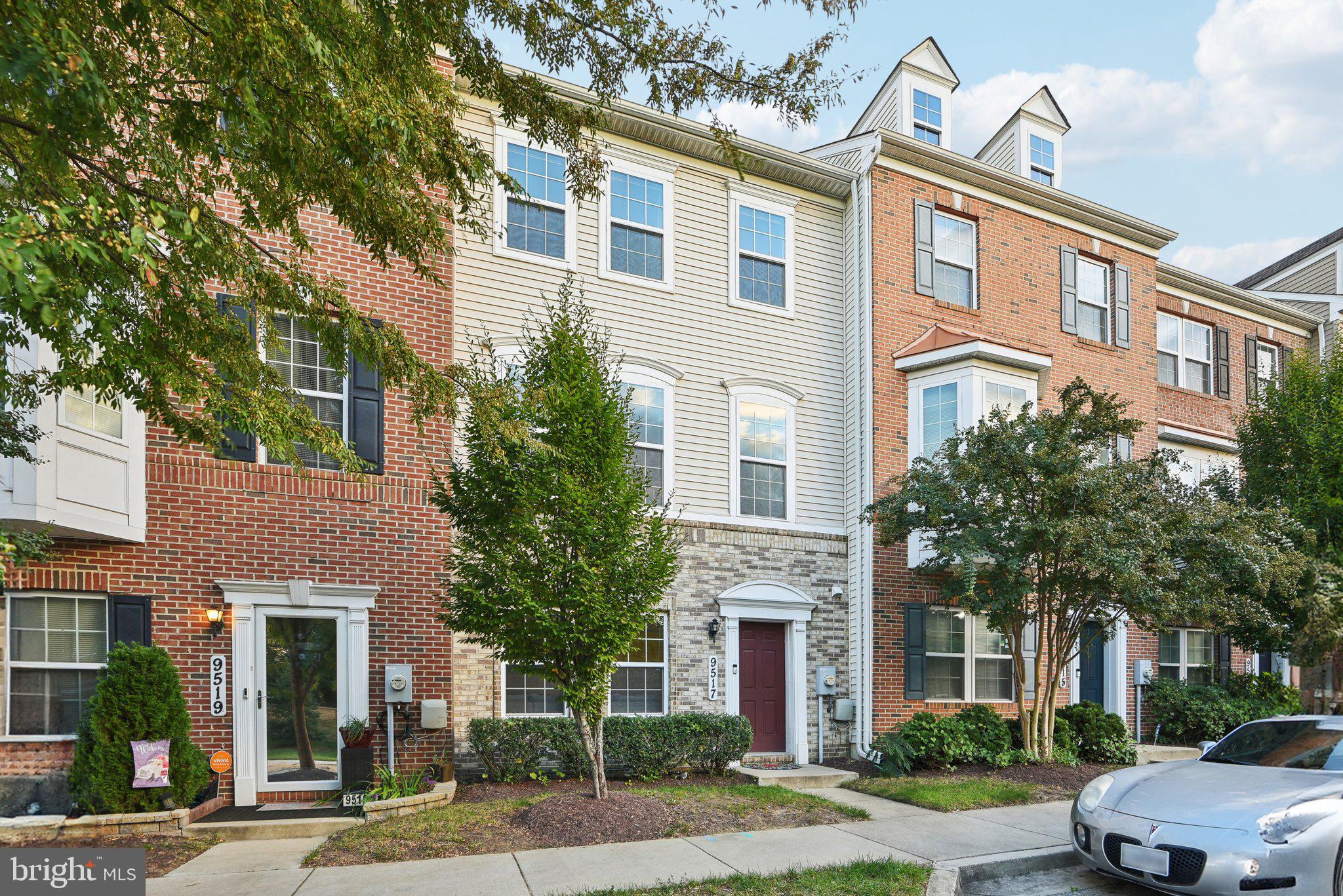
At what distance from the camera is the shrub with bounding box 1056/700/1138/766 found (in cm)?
1338

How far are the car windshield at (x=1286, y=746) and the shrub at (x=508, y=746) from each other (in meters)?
7.04

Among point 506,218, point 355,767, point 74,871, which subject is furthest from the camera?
point 506,218

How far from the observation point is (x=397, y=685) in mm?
10219

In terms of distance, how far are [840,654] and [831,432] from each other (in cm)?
347

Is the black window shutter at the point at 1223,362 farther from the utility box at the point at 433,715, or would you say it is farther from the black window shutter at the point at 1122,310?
the utility box at the point at 433,715

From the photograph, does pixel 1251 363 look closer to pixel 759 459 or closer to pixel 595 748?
pixel 759 459

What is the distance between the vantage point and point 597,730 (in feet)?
30.2

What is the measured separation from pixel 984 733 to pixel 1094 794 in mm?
5956

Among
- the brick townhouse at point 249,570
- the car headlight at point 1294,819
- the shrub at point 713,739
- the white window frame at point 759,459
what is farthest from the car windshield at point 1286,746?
the brick townhouse at point 249,570

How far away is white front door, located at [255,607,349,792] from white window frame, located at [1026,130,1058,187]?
14.9 metres

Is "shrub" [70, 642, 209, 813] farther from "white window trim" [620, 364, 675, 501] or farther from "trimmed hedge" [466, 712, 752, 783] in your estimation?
"white window trim" [620, 364, 675, 501]

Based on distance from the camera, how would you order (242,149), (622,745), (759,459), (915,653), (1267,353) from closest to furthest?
(242,149) → (622,745) → (759,459) → (915,653) → (1267,353)

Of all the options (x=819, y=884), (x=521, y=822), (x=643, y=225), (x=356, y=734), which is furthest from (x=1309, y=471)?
(x=356, y=734)

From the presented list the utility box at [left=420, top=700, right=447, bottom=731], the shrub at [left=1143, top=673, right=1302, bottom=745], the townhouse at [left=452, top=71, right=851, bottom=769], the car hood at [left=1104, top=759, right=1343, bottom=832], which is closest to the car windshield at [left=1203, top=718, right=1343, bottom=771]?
the car hood at [left=1104, top=759, right=1343, bottom=832]
